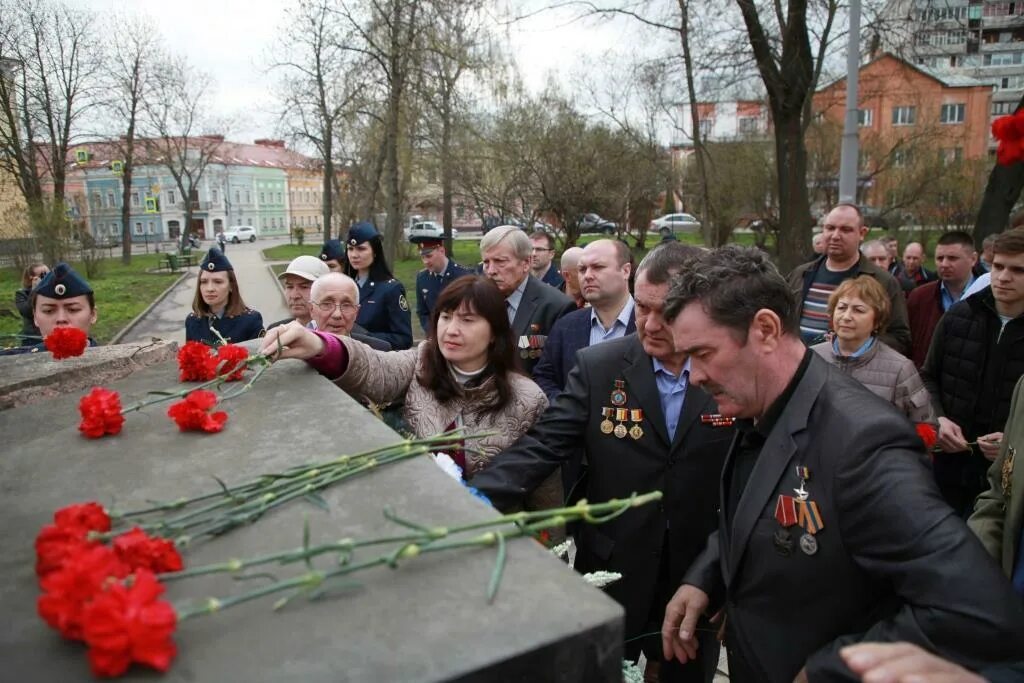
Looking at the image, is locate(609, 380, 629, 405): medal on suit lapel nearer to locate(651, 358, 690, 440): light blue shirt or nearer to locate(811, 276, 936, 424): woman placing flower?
locate(651, 358, 690, 440): light blue shirt

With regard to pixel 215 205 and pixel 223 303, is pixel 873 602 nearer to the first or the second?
pixel 223 303

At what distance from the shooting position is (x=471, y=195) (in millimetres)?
21656

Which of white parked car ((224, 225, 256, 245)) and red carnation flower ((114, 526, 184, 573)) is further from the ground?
white parked car ((224, 225, 256, 245))

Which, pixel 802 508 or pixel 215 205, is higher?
pixel 215 205

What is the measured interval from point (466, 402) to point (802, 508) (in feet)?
4.36

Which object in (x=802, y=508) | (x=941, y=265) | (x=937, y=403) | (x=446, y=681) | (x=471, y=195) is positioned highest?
(x=471, y=195)

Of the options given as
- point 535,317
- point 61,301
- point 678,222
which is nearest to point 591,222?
point 535,317

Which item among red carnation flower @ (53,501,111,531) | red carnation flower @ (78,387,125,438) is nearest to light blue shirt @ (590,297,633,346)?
red carnation flower @ (78,387,125,438)

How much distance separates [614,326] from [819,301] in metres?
2.04

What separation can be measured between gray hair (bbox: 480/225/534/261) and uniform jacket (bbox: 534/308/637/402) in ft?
3.27

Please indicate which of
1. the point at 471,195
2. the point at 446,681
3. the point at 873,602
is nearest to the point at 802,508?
the point at 873,602

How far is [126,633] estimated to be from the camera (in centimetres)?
87

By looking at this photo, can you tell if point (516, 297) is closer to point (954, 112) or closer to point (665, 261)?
point (665, 261)

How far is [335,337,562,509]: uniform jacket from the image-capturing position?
2.57m
